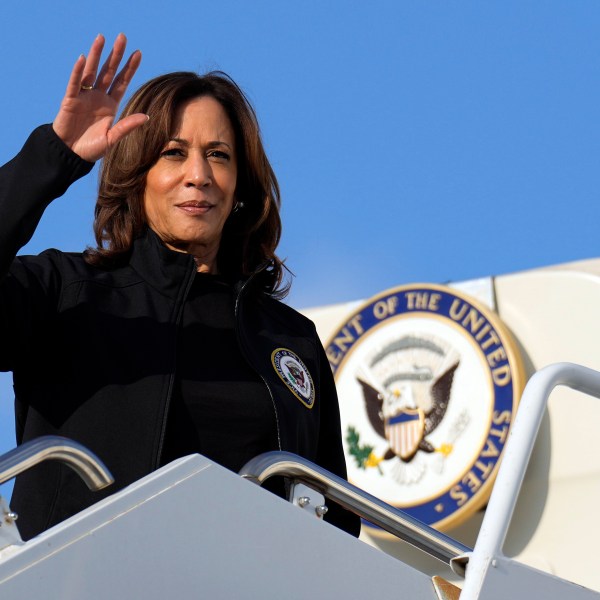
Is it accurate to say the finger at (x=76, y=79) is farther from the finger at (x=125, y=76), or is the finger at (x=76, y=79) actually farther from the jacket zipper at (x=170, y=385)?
the jacket zipper at (x=170, y=385)

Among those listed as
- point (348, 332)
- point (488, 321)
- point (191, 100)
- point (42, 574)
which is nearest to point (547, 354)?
point (488, 321)

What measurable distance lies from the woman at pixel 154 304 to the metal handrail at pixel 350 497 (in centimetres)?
36

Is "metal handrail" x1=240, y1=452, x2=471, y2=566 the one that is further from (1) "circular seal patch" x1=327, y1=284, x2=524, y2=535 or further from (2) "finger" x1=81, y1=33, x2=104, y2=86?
(1) "circular seal patch" x1=327, y1=284, x2=524, y2=535

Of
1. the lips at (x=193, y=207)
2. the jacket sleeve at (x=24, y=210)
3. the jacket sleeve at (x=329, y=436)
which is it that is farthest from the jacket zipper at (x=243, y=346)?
the jacket sleeve at (x=24, y=210)

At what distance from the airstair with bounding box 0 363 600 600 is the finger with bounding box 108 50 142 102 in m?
0.99

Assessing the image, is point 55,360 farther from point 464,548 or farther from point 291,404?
point 464,548

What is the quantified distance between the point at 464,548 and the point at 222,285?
3.34ft

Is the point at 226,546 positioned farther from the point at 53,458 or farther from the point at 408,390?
the point at 408,390

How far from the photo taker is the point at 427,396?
1114cm

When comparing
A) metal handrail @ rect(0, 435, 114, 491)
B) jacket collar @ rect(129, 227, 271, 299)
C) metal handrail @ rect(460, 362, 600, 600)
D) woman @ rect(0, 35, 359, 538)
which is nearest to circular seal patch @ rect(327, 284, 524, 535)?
woman @ rect(0, 35, 359, 538)

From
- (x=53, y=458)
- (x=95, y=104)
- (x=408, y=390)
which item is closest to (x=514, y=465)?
(x=53, y=458)

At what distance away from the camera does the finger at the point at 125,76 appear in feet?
10.2

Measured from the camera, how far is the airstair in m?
2.25

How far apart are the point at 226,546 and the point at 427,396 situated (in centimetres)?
881
